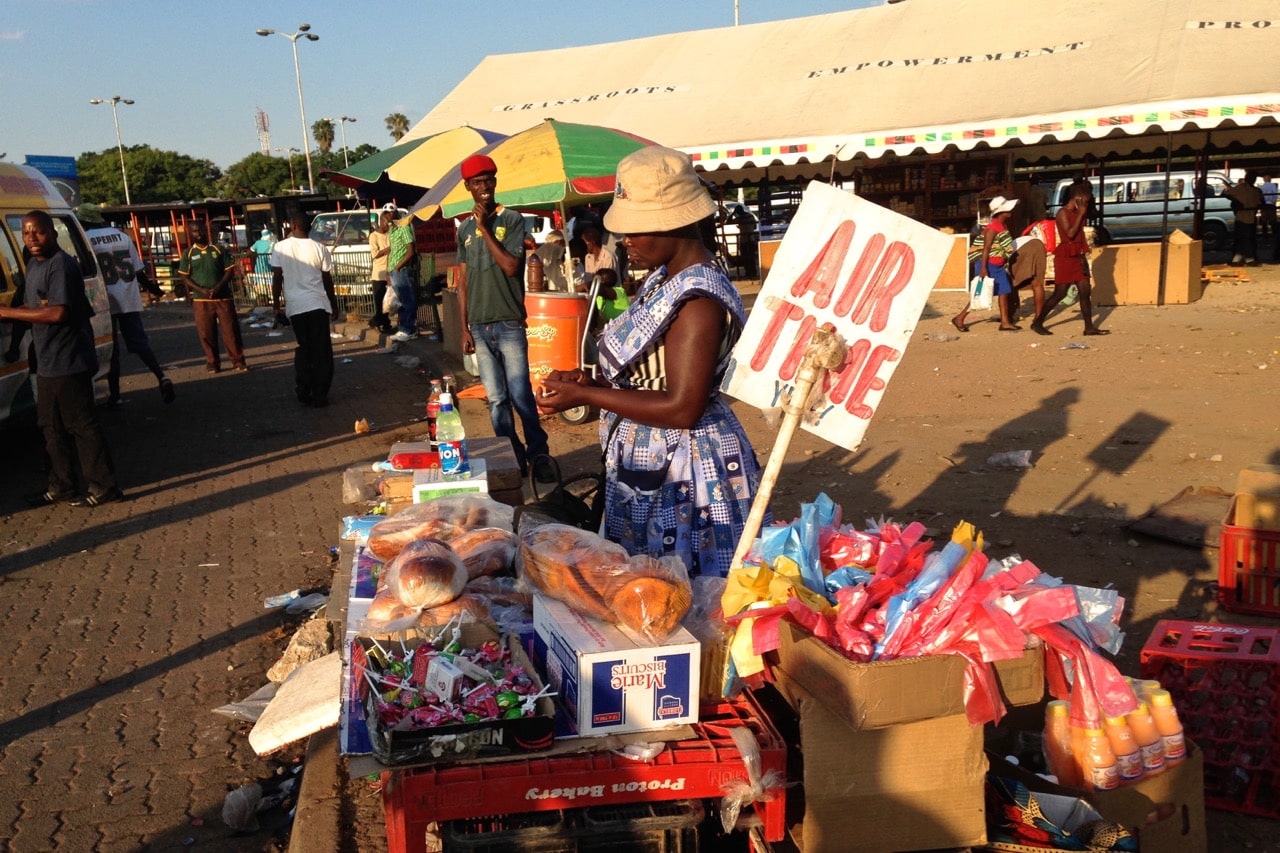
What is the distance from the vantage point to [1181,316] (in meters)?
14.8

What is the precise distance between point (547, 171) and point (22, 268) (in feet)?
14.7

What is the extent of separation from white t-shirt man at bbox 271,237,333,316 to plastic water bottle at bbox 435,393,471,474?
633 cm

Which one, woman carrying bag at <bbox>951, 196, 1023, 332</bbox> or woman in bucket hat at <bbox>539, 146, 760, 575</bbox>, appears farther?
woman carrying bag at <bbox>951, 196, 1023, 332</bbox>

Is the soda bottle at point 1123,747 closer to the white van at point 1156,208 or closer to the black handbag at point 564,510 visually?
the black handbag at point 564,510

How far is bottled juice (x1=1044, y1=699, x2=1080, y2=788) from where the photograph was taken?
124 inches

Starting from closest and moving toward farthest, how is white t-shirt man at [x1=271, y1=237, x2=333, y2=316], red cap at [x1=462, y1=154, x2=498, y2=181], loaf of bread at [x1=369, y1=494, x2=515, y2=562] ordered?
loaf of bread at [x1=369, y1=494, x2=515, y2=562] → red cap at [x1=462, y1=154, x2=498, y2=181] → white t-shirt man at [x1=271, y1=237, x2=333, y2=316]

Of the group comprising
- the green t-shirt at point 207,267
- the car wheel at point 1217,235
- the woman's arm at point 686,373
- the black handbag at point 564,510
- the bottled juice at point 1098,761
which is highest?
the woman's arm at point 686,373

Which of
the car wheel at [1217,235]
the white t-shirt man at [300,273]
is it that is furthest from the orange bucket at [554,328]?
the car wheel at [1217,235]

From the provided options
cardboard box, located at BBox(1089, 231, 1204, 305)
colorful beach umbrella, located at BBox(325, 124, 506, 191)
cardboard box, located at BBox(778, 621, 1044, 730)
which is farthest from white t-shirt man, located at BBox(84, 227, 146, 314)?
cardboard box, located at BBox(1089, 231, 1204, 305)

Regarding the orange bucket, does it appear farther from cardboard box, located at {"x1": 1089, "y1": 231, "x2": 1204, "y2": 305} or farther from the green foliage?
the green foliage

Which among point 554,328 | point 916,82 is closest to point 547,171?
point 554,328

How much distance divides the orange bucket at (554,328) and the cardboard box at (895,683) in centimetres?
740

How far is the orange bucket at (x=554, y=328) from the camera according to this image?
32.7ft

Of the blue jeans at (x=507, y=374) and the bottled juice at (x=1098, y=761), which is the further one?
the blue jeans at (x=507, y=374)
